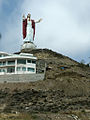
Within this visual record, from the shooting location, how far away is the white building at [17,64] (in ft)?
149

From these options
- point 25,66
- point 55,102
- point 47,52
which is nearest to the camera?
point 55,102

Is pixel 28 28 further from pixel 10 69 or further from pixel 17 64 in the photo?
pixel 17 64

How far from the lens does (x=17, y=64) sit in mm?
45500

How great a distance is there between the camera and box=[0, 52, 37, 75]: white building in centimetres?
4541

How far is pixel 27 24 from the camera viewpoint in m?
60.2

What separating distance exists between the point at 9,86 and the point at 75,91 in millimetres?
10578

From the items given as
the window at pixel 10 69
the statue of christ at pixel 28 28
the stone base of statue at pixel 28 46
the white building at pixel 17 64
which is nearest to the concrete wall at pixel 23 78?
the white building at pixel 17 64

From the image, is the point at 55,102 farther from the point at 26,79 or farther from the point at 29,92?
the point at 26,79

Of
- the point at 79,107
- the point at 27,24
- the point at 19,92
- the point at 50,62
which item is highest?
the point at 27,24

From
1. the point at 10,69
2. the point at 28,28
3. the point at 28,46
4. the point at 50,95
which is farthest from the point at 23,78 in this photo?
the point at 28,28

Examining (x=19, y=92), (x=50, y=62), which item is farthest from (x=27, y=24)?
(x=19, y=92)

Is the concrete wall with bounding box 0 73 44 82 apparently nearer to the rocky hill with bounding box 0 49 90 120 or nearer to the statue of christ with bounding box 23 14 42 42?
the rocky hill with bounding box 0 49 90 120

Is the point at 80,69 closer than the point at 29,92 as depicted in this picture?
No

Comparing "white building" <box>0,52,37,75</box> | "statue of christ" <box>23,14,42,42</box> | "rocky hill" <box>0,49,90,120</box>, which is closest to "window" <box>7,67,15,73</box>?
"white building" <box>0,52,37,75</box>
